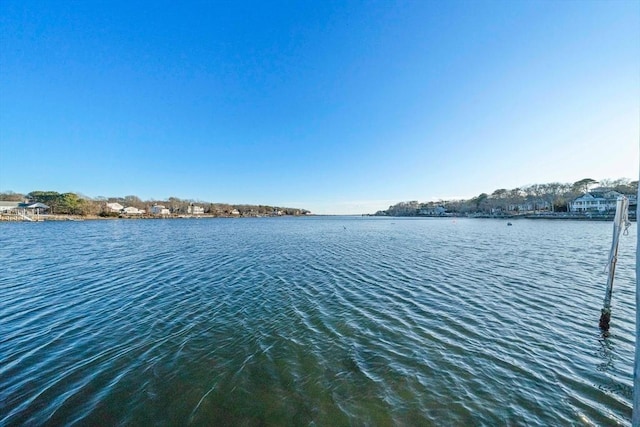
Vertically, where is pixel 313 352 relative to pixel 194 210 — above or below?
above

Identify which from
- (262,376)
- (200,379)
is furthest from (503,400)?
(200,379)

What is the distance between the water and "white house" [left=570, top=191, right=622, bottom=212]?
387ft

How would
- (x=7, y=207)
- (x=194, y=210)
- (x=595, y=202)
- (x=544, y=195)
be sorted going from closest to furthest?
(x=7, y=207)
(x=595, y=202)
(x=544, y=195)
(x=194, y=210)

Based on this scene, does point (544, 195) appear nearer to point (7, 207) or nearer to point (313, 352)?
point (313, 352)

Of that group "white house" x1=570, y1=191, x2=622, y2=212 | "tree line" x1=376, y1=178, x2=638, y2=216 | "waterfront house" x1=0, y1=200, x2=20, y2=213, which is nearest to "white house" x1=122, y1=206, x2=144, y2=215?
"waterfront house" x1=0, y1=200, x2=20, y2=213

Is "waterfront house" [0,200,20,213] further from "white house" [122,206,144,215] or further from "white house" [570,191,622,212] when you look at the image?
"white house" [570,191,622,212]

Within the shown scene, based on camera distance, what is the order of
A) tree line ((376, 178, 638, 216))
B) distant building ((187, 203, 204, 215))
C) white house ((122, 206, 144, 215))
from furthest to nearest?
distant building ((187, 203, 204, 215)) → white house ((122, 206, 144, 215)) → tree line ((376, 178, 638, 216))

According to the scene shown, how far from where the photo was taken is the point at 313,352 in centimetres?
630

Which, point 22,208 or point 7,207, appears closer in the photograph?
point 7,207

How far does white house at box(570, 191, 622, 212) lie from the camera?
89688 millimetres

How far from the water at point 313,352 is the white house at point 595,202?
4650 inches

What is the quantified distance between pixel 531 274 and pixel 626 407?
39.5ft

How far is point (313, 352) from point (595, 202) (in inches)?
5327

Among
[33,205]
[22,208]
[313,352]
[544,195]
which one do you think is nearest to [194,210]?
[33,205]
